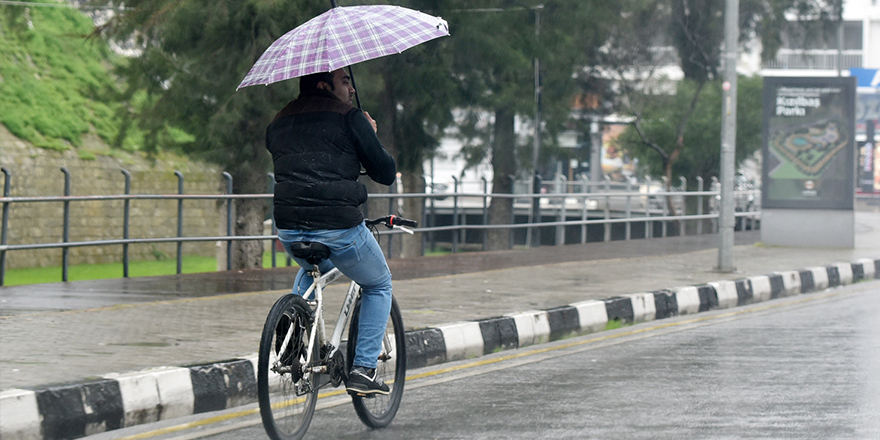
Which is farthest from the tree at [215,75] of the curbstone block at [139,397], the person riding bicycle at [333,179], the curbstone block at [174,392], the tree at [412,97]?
the person riding bicycle at [333,179]

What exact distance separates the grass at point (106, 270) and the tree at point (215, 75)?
6.23ft

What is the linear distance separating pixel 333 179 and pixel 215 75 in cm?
1175

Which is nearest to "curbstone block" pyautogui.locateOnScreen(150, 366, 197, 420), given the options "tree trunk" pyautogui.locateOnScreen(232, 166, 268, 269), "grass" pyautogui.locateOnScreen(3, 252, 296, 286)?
"tree trunk" pyautogui.locateOnScreen(232, 166, 268, 269)

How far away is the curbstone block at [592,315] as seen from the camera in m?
9.99

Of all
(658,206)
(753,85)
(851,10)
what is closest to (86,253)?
(658,206)

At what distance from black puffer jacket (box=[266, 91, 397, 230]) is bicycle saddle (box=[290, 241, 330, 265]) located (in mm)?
89

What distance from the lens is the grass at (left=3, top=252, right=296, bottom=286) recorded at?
1945 centimetres

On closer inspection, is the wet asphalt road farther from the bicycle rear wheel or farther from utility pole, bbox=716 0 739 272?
utility pole, bbox=716 0 739 272

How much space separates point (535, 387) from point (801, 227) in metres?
12.6

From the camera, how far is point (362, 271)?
5332 millimetres

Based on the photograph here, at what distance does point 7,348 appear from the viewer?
7105 millimetres

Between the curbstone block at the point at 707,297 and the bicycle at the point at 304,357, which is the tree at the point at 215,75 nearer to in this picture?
the curbstone block at the point at 707,297

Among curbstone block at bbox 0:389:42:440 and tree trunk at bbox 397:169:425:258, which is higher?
tree trunk at bbox 397:169:425:258

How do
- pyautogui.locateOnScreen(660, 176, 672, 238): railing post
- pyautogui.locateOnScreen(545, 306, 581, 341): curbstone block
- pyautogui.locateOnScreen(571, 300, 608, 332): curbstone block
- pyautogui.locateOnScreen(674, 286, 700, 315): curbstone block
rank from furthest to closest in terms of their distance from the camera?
pyautogui.locateOnScreen(660, 176, 672, 238): railing post < pyautogui.locateOnScreen(674, 286, 700, 315): curbstone block < pyautogui.locateOnScreen(571, 300, 608, 332): curbstone block < pyautogui.locateOnScreen(545, 306, 581, 341): curbstone block
